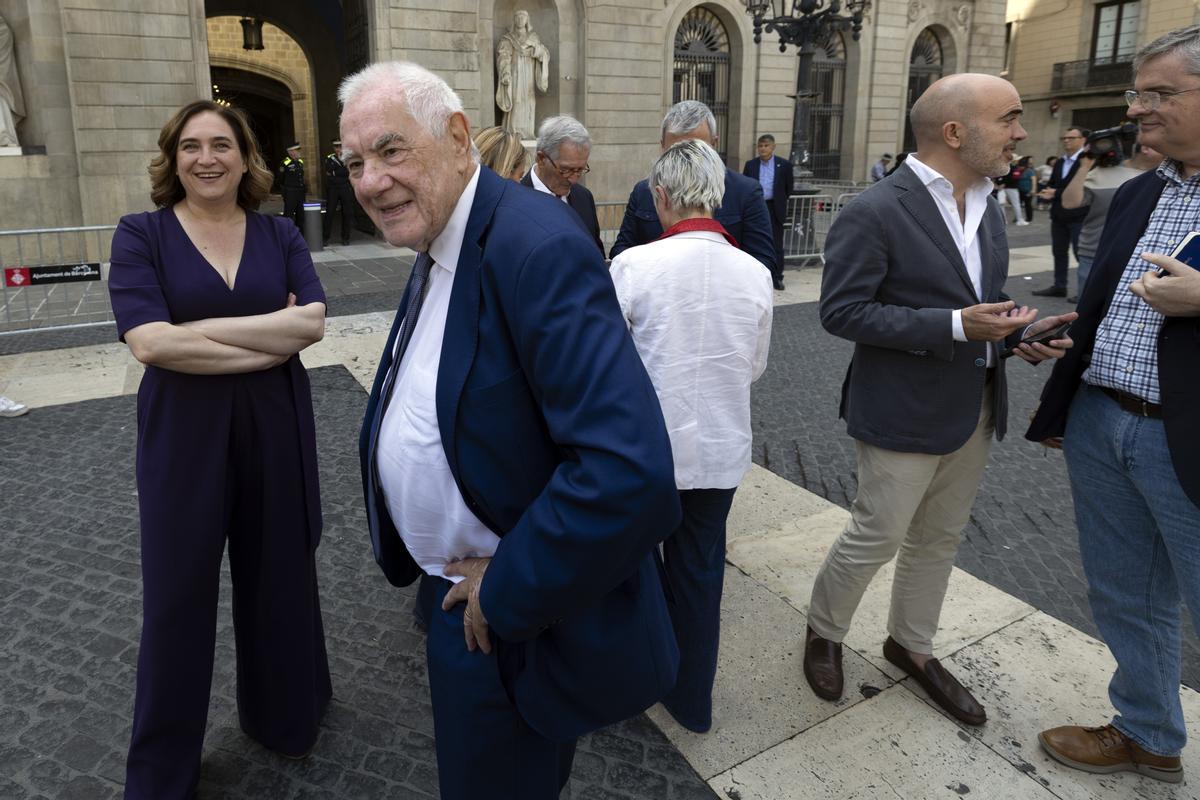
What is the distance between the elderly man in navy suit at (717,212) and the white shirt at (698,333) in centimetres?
158

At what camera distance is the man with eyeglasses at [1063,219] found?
32.4 ft

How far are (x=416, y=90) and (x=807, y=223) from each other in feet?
40.2

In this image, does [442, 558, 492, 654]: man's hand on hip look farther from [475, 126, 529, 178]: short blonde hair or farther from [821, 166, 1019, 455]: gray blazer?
[475, 126, 529, 178]: short blonde hair

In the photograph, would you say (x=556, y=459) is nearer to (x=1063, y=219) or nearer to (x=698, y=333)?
(x=698, y=333)

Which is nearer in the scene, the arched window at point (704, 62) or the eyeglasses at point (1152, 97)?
the eyeglasses at point (1152, 97)

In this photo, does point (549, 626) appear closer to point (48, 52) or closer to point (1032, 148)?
point (48, 52)

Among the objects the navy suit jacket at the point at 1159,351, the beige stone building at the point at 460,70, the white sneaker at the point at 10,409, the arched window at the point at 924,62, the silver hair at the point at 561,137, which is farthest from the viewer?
the arched window at the point at 924,62

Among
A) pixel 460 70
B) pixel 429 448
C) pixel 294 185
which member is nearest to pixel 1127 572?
pixel 429 448

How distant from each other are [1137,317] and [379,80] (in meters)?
2.08

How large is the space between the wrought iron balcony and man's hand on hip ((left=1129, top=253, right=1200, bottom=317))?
110ft

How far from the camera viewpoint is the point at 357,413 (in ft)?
19.7

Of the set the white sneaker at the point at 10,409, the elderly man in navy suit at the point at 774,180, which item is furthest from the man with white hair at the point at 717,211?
the elderly man in navy suit at the point at 774,180

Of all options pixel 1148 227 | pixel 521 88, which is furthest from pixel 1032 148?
pixel 1148 227

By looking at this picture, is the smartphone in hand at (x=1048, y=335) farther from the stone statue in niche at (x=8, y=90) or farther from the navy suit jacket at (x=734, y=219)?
the stone statue in niche at (x=8, y=90)
